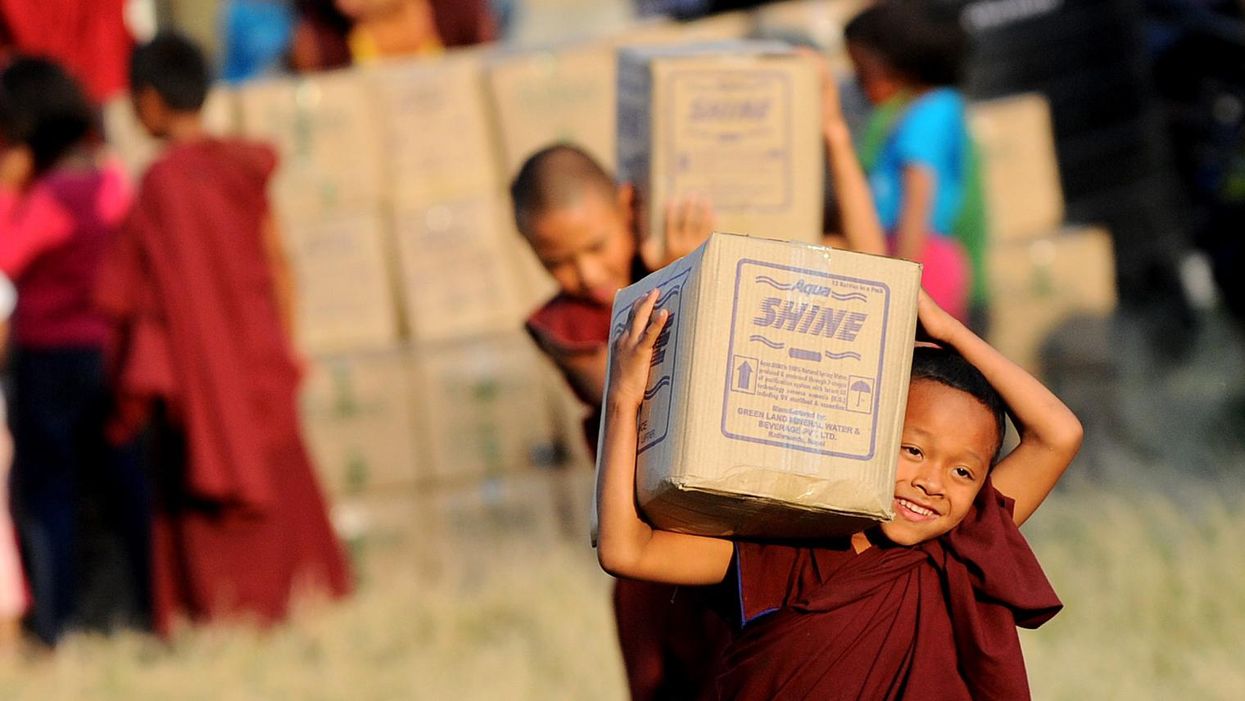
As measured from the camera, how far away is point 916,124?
4.66 meters

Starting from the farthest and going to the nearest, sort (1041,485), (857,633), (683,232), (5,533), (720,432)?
(5,533) → (683,232) → (1041,485) → (857,633) → (720,432)

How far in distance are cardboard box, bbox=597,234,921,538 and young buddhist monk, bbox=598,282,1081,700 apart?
133 mm

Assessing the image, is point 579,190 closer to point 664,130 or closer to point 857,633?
point 664,130

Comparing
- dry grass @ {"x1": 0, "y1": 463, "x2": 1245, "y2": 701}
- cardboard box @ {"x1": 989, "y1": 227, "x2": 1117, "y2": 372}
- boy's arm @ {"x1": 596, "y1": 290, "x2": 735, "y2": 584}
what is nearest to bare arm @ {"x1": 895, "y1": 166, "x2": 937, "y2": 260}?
dry grass @ {"x1": 0, "y1": 463, "x2": 1245, "y2": 701}

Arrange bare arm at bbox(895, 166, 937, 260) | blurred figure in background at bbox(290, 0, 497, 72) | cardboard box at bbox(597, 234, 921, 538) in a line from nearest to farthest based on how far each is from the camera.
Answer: cardboard box at bbox(597, 234, 921, 538)
bare arm at bbox(895, 166, 937, 260)
blurred figure in background at bbox(290, 0, 497, 72)

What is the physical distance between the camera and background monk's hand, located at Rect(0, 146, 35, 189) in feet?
18.5

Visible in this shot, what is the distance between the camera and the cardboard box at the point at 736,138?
3.03 meters

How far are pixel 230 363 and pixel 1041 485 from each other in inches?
135

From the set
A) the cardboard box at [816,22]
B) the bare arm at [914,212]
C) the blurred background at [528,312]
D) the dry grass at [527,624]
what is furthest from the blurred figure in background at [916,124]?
the cardboard box at [816,22]

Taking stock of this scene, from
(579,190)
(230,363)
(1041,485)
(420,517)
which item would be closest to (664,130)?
(579,190)

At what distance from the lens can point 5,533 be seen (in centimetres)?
554

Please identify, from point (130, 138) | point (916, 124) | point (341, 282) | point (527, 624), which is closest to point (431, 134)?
point (341, 282)

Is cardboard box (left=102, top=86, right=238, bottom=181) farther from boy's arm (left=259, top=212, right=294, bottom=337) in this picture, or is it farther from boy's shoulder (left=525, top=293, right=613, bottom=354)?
boy's shoulder (left=525, top=293, right=613, bottom=354)

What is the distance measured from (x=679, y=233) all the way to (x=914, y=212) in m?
1.65
